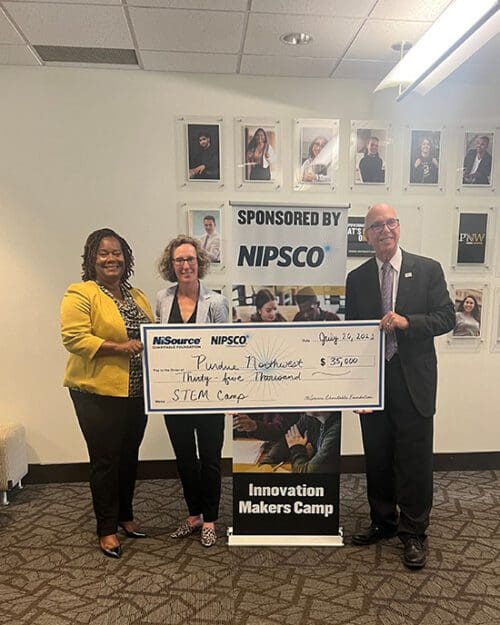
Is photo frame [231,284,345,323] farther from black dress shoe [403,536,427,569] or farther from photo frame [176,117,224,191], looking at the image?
black dress shoe [403,536,427,569]

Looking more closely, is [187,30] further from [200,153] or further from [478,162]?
[478,162]

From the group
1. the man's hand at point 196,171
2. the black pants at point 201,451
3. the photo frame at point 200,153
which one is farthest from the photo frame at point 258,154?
the black pants at point 201,451

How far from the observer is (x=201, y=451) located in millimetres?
2510

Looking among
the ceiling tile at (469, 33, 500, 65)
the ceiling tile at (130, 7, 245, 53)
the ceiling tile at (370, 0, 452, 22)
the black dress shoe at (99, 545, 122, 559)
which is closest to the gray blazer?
the black dress shoe at (99, 545, 122, 559)

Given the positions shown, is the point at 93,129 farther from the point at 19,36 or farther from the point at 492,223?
the point at 492,223

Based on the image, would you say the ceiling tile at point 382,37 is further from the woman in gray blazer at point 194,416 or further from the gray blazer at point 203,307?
the gray blazer at point 203,307

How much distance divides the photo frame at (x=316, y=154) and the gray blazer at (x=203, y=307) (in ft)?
4.13

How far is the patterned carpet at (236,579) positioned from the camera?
2.02 m

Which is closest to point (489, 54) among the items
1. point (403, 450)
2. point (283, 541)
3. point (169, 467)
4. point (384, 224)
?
point (384, 224)

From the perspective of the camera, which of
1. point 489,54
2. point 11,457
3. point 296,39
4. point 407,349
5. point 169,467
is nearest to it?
point 407,349

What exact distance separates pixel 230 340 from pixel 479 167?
2.34 metres

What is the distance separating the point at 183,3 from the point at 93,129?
44.7 inches

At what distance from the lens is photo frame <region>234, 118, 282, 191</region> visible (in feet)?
10.7

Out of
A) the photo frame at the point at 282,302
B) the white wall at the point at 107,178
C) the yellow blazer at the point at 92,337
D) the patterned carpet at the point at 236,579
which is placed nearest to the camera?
the patterned carpet at the point at 236,579
